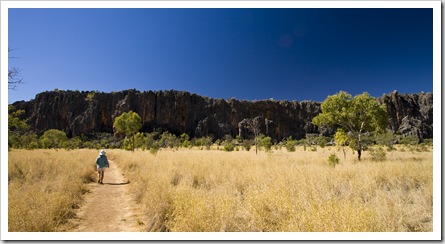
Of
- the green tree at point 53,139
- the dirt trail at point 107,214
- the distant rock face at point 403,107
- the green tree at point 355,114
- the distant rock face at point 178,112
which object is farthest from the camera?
the distant rock face at point 178,112

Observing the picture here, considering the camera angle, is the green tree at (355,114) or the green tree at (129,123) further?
the green tree at (129,123)

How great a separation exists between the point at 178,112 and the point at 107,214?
115945mm

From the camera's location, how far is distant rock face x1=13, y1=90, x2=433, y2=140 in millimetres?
108812

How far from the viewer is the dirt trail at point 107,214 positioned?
4910mm

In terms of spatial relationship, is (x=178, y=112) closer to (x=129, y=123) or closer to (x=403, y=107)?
(x=129, y=123)

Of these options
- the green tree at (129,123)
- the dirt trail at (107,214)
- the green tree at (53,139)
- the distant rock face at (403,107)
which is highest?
the distant rock face at (403,107)

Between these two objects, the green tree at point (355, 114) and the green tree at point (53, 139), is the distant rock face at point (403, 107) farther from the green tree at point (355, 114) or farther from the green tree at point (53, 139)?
the green tree at point (53, 139)

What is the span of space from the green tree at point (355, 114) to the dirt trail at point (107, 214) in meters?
15.6

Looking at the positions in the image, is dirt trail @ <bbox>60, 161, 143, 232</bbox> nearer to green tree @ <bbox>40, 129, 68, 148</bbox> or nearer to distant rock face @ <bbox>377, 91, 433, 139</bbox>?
green tree @ <bbox>40, 129, 68, 148</bbox>

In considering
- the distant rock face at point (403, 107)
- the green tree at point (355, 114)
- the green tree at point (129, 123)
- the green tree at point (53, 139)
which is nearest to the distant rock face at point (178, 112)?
the distant rock face at point (403, 107)

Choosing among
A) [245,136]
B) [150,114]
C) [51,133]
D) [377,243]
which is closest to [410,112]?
[245,136]

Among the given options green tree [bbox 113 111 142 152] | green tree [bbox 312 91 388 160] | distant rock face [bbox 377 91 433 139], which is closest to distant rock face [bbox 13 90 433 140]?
distant rock face [bbox 377 91 433 139]

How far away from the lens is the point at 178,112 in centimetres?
11969

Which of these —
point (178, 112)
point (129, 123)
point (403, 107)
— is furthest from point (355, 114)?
point (403, 107)
